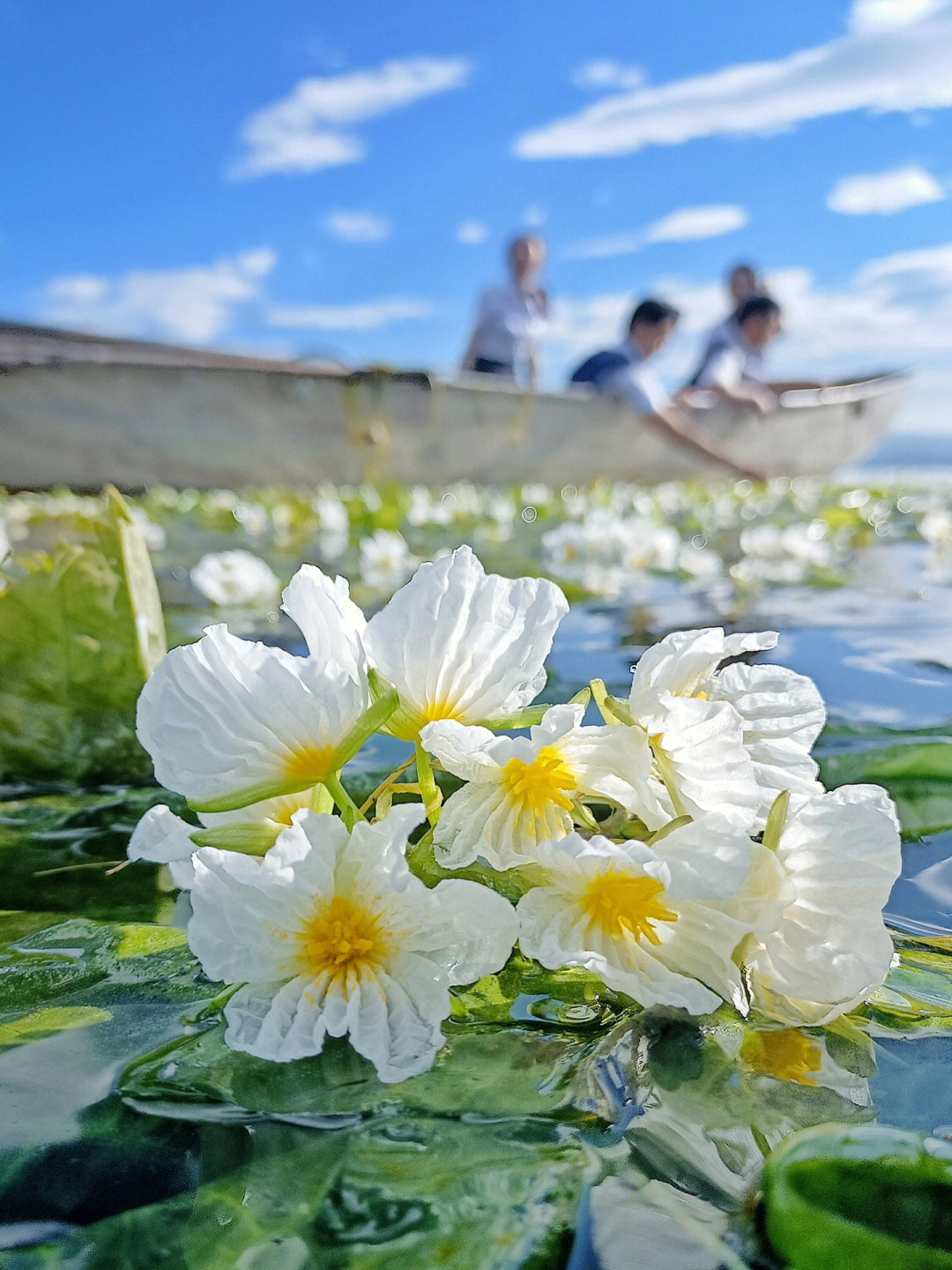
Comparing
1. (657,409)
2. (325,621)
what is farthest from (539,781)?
(657,409)

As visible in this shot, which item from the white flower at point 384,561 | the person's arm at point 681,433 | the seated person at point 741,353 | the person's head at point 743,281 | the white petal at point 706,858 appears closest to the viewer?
the white petal at point 706,858

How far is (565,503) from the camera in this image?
793cm

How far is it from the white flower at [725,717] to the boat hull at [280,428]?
7.35 m

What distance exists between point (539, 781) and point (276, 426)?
25.9ft

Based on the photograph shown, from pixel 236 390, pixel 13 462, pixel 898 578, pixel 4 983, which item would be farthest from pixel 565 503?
pixel 4 983

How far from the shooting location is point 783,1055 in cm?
85

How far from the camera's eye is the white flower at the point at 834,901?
0.82 m

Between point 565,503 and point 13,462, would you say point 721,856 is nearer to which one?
point 565,503

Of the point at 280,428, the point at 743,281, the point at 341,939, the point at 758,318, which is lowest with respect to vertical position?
the point at 341,939

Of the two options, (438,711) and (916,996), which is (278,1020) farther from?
(916,996)

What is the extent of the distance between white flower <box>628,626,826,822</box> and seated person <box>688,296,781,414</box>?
38.7 ft

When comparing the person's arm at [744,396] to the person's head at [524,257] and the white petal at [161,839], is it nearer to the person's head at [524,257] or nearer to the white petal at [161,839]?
the person's head at [524,257]

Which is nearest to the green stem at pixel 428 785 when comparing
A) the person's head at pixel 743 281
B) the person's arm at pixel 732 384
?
the person's arm at pixel 732 384

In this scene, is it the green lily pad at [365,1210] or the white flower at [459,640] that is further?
the white flower at [459,640]
